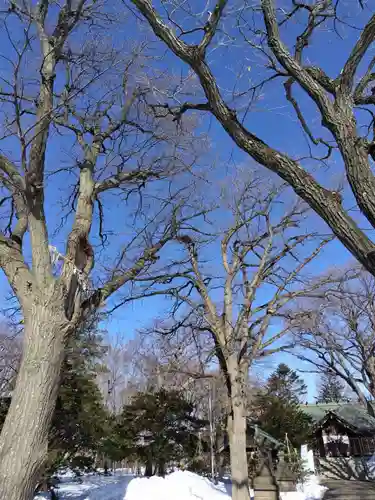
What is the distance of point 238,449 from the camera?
31.1 ft

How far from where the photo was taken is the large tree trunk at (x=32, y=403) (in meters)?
3.30

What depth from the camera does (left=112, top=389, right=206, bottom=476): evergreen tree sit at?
17375mm

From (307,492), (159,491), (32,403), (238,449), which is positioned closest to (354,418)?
(307,492)

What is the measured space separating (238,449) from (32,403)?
7.31 meters

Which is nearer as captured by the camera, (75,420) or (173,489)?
(75,420)

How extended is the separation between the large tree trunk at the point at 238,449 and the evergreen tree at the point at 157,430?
8466 millimetres

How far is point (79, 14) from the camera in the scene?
5.24m

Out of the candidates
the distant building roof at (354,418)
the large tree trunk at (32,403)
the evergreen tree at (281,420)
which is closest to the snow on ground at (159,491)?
the evergreen tree at (281,420)

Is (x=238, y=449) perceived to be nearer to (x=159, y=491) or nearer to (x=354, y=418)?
(x=159, y=491)

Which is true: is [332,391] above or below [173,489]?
above

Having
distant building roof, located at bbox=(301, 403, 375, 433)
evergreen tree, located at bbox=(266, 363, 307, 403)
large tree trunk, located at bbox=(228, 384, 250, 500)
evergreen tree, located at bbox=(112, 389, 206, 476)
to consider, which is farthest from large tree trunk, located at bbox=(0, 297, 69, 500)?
evergreen tree, located at bbox=(266, 363, 307, 403)

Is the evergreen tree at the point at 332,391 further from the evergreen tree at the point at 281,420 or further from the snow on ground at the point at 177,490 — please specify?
the snow on ground at the point at 177,490

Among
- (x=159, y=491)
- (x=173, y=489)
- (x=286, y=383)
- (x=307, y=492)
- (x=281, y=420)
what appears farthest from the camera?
(x=286, y=383)

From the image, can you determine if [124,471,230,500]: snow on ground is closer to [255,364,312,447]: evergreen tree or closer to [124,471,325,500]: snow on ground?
[124,471,325,500]: snow on ground
